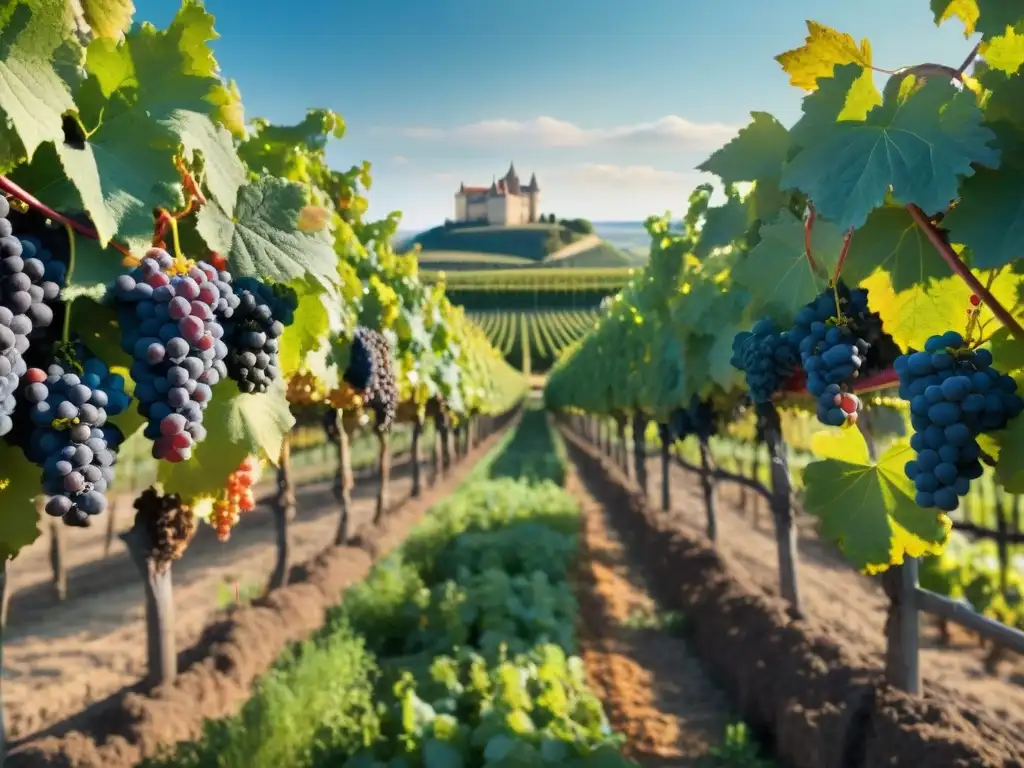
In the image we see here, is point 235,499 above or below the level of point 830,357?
below

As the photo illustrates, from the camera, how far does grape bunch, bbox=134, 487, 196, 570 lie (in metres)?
3.74

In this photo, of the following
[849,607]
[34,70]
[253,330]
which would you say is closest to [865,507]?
[253,330]

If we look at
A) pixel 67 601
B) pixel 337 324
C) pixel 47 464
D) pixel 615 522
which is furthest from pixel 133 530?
pixel 615 522

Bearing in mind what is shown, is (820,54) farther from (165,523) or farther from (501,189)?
(501,189)

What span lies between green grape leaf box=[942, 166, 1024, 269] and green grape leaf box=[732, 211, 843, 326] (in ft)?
1.95

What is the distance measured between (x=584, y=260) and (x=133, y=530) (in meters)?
148

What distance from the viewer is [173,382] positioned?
1.38m

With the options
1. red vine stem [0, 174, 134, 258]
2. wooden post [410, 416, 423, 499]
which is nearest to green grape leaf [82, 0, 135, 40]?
red vine stem [0, 174, 134, 258]

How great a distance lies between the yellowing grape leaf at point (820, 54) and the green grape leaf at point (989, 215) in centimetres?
44

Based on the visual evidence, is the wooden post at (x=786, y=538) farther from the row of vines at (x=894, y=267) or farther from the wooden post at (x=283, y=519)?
the wooden post at (x=283, y=519)

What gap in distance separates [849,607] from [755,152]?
8.90 m

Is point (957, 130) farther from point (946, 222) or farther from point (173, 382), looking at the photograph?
point (173, 382)

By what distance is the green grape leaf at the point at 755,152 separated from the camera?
2.09m

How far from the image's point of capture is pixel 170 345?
1380 mm
